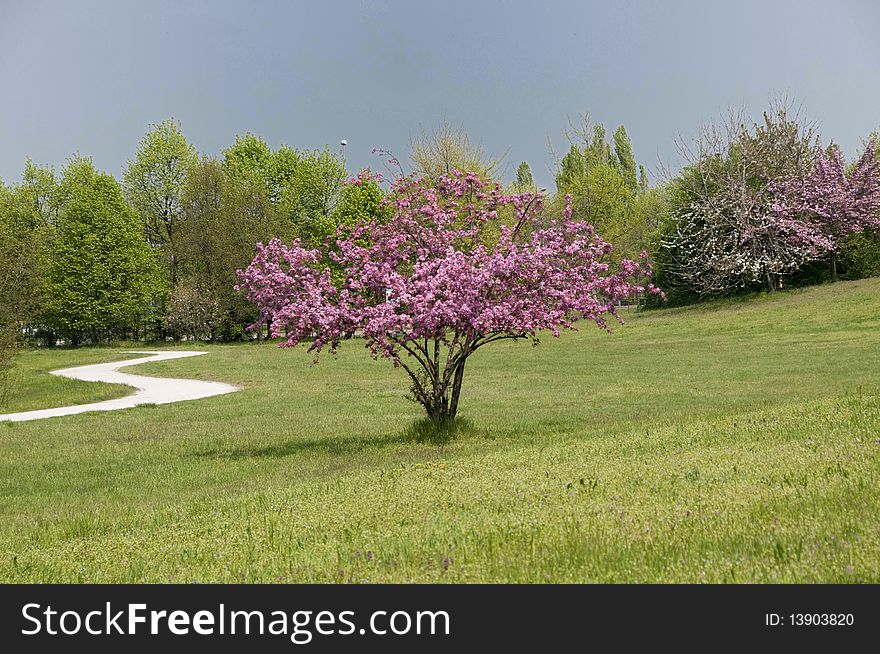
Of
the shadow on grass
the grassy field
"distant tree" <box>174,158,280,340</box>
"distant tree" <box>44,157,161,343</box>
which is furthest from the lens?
"distant tree" <box>44,157,161,343</box>

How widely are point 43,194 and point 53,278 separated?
34.3 feet

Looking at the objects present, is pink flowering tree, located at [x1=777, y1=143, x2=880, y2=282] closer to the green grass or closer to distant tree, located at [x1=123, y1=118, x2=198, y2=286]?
the green grass

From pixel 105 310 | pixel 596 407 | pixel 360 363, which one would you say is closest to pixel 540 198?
pixel 596 407

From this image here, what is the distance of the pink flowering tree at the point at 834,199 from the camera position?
45.2 m

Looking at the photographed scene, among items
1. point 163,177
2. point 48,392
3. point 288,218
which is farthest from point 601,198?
point 48,392

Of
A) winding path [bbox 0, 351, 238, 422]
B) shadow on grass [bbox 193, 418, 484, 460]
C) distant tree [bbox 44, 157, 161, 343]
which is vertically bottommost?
shadow on grass [bbox 193, 418, 484, 460]

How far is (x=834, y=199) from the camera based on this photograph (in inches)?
1781

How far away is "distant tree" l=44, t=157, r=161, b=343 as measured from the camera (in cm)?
5400

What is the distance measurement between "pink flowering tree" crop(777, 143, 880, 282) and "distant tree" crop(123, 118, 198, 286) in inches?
1580

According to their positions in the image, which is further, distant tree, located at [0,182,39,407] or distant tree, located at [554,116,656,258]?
distant tree, located at [554,116,656,258]

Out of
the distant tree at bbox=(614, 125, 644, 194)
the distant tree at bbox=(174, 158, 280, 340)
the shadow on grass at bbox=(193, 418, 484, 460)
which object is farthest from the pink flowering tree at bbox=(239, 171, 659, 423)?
the distant tree at bbox=(614, 125, 644, 194)

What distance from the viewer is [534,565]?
502 centimetres

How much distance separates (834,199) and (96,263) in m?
45.3

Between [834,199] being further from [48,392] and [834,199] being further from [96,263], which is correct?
[96,263]
